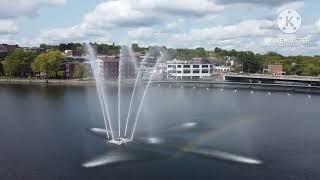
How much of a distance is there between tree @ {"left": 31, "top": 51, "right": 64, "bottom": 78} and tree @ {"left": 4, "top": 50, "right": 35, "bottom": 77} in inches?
324

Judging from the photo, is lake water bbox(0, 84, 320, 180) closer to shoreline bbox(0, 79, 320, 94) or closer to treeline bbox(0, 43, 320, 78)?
shoreline bbox(0, 79, 320, 94)

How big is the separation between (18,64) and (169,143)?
99498 millimetres

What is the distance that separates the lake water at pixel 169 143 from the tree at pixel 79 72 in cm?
5784

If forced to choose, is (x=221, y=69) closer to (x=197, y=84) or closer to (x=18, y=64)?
(x=197, y=84)

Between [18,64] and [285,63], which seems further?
[285,63]

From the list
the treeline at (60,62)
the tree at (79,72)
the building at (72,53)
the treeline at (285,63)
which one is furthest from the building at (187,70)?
the tree at (79,72)

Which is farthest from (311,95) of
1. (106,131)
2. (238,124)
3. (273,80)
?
(106,131)

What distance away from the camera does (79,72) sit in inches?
4739

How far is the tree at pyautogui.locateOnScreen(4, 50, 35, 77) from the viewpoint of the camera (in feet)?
414

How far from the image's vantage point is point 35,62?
396 feet

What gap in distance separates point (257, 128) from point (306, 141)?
7192 millimetres

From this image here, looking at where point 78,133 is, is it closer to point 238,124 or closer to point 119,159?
point 119,159

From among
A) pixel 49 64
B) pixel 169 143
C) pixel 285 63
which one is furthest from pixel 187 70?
pixel 169 143

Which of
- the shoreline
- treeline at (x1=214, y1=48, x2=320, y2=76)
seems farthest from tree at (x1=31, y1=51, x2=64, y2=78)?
treeline at (x1=214, y1=48, x2=320, y2=76)
